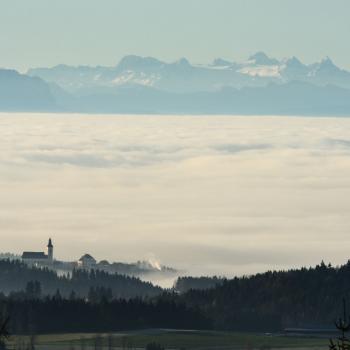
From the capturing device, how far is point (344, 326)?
7912cm

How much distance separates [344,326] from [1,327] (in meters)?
15.3

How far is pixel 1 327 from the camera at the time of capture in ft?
260
